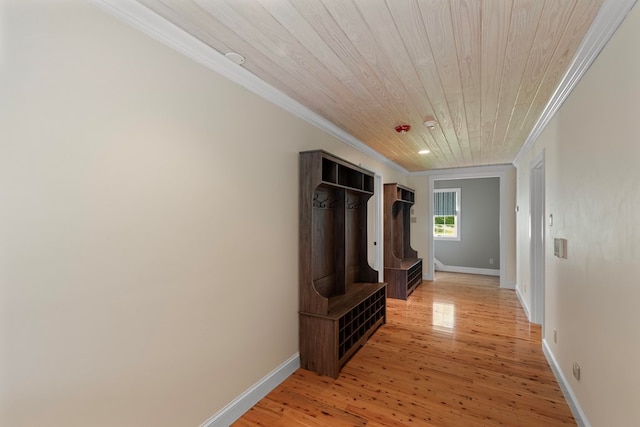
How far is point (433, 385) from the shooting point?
2.48m

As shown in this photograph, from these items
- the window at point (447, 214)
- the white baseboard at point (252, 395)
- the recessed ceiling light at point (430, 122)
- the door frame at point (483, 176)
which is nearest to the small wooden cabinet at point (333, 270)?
the white baseboard at point (252, 395)

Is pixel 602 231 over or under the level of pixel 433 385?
over

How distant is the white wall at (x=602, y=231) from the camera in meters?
1.32

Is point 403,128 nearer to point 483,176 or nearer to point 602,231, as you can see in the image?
point 602,231

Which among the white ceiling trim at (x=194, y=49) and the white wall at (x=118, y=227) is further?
the white ceiling trim at (x=194, y=49)

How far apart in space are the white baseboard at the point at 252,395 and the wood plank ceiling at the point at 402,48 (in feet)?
7.52

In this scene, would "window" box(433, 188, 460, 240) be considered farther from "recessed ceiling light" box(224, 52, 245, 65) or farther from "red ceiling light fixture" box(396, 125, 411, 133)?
"recessed ceiling light" box(224, 52, 245, 65)

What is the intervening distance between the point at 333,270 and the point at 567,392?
2.16 metres

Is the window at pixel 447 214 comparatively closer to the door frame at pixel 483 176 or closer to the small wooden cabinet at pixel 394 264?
the door frame at pixel 483 176

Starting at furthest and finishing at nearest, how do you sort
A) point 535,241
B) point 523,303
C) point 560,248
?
point 523,303 → point 535,241 → point 560,248

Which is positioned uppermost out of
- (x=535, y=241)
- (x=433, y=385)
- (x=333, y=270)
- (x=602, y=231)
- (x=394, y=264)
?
(x=602, y=231)

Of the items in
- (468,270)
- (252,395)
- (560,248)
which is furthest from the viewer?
(468,270)

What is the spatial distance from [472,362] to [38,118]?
3585 mm

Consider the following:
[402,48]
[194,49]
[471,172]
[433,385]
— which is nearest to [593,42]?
[402,48]
